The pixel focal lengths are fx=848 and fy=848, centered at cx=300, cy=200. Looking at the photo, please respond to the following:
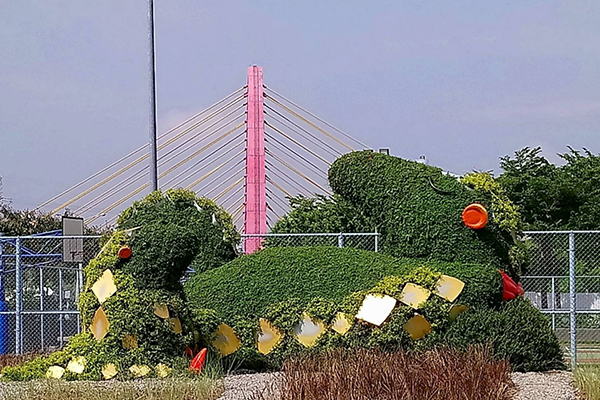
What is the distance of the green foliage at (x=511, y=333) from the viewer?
9.13 metres

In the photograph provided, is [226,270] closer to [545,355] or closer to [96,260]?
[96,260]

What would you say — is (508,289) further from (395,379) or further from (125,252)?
(125,252)

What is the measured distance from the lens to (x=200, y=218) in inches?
431

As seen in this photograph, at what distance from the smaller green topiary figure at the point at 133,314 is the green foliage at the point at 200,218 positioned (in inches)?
49.4

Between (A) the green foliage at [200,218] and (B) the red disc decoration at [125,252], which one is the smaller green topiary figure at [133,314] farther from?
(A) the green foliage at [200,218]

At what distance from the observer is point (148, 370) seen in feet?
28.5

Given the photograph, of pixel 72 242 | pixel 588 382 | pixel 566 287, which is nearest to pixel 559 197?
pixel 566 287

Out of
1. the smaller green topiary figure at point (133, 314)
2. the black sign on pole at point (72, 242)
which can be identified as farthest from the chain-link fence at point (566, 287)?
the black sign on pole at point (72, 242)

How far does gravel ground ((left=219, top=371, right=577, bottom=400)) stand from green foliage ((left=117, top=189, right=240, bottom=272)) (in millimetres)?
2245

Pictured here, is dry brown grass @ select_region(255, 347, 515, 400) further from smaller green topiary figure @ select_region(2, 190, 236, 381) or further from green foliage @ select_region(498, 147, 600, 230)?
green foliage @ select_region(498, 147, 600, 230)

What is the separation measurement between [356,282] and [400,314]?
62cm

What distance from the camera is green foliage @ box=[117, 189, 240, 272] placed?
34.8ft

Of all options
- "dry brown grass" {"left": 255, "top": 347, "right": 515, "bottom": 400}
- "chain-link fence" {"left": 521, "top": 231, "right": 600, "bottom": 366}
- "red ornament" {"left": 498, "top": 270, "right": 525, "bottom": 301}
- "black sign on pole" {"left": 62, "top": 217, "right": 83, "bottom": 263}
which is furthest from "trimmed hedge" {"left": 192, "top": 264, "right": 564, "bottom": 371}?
"black sign on pole" {"left": 62, "top": 217, "right": 83, "bottom": 263}

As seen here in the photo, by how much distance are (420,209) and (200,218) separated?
2.93m
